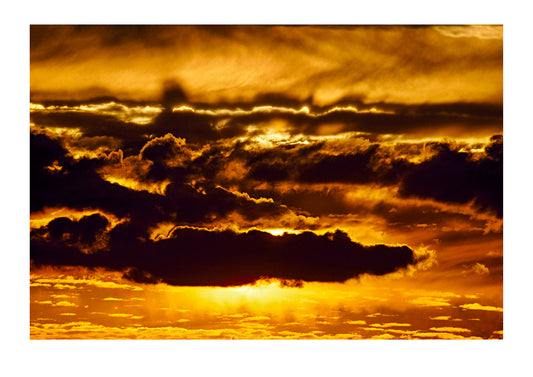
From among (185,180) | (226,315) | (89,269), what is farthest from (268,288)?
(89,269)

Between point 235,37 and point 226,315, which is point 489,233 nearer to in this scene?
point 226,315

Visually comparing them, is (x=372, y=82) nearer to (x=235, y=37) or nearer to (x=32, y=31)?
(x=235, y=37)

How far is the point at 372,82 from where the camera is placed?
481 cm

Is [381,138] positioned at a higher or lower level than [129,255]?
higher

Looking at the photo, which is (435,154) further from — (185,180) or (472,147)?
(185,180)

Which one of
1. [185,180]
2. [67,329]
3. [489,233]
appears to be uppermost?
[185,180]

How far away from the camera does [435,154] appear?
190 inches

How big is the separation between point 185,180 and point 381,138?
1485 millimetres

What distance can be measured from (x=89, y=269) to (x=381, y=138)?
93.6 inches

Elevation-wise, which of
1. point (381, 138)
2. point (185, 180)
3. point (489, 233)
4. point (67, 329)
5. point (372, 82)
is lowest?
point (67, 329)

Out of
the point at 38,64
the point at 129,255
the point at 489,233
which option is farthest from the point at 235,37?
the point at 489,233

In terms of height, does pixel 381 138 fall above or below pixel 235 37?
below

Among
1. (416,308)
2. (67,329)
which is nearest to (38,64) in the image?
(67,329)

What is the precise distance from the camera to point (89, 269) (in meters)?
4.85
